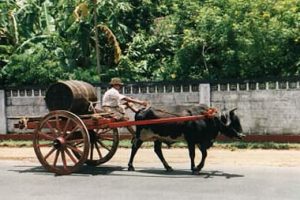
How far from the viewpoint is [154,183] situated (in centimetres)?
1025

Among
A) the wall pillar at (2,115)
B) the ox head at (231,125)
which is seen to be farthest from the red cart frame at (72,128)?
the wall pillar at (2,115)

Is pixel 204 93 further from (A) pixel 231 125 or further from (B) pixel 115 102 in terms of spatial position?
(A) pixel 231 125

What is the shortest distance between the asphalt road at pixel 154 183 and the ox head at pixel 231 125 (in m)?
0.78

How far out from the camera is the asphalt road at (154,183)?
9.14 meters

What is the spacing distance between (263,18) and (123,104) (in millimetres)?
6333

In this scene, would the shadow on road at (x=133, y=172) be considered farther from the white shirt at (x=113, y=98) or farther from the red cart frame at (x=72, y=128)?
the white shirt at (x=113, y=98)

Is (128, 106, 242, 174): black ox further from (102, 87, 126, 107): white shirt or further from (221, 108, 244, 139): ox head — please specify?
(102, 87, 126, 107): white shirt

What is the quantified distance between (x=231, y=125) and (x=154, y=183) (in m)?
2.16

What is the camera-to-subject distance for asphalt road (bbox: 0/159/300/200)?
9141mm

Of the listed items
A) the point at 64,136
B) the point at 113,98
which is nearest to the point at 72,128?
the point at 64,136

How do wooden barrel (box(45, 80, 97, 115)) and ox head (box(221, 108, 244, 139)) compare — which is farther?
wooden barrel (box(45, 80, 97, 115))

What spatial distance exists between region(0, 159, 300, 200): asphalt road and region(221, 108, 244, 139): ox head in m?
0.78

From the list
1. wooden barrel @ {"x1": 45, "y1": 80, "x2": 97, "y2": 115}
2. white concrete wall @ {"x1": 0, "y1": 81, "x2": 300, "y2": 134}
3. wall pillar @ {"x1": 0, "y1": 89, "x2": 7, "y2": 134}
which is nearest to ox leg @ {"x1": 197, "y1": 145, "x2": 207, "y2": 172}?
wooden barrel @ {"x1": 45, "y1": 80, "x2": 97, "y2": 115}

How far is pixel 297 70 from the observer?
1678 cm
